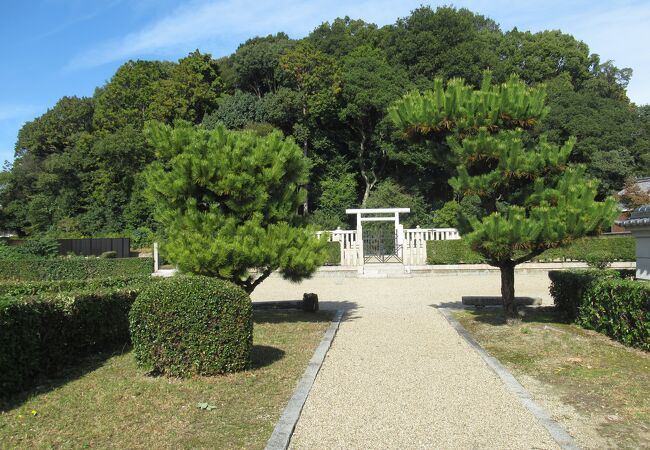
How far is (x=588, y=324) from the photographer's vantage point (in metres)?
9.32

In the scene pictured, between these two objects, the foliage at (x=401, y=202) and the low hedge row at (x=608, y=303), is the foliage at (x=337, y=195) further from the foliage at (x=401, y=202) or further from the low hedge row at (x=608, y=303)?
the low hedge row at (x=608, y=303)

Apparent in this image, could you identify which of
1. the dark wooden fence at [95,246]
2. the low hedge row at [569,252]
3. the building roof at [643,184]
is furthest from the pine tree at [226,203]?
the building roof at [643,184]

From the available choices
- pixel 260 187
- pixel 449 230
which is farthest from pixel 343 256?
pixel 260 187

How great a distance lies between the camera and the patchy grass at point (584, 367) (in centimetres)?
480

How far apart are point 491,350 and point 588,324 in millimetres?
2401

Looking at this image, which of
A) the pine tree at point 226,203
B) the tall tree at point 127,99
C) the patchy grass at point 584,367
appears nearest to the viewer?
the patchy grass at point 584,367

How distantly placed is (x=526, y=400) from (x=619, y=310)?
3.54 metres

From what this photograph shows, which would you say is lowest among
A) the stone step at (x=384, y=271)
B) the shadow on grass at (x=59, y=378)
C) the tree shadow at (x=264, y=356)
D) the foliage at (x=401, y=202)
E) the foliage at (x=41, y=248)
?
the tree shadow at (x=264, y=356)

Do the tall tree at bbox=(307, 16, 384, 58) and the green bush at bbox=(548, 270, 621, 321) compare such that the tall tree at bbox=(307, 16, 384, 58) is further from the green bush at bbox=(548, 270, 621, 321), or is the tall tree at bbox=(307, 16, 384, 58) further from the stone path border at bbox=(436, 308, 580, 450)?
the stone path border at bbox=(436, 308, 580, 450)

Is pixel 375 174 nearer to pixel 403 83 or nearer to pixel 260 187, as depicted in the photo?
pixel 403 83

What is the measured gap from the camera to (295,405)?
5133 mm

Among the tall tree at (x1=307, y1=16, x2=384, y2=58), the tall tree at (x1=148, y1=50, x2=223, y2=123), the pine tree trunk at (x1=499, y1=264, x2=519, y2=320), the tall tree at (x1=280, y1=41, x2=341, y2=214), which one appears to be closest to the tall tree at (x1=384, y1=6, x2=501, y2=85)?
the tall tree at (x1=307, y1=16, x2=384, y2=58)

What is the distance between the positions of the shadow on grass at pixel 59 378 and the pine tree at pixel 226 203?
2.16 metres

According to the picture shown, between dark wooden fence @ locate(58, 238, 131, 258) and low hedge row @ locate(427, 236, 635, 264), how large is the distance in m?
15.3
